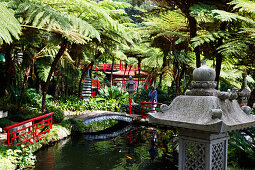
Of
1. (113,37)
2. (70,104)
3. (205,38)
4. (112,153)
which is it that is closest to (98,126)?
(70,104)

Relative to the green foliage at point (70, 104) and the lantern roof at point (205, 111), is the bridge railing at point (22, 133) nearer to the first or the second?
the green foliage at point (70, 104)

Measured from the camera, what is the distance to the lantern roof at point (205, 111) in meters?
2.63

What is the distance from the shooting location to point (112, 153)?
8.57 meters

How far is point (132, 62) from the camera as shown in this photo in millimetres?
20484

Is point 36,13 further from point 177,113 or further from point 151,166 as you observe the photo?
point 151,166

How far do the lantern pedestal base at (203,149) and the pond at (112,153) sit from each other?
169 inches

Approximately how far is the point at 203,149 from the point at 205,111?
46cm

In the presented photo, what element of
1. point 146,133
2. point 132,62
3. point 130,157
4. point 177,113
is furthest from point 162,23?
point 132,62

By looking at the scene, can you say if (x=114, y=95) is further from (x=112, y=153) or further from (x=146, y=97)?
(x=112, y=153)

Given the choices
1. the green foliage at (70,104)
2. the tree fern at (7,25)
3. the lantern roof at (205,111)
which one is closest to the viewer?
the lantern roof at (205,111)

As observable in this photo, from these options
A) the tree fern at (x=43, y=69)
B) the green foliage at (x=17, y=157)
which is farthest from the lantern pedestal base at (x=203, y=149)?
the tree fern at (x=43, y=69)

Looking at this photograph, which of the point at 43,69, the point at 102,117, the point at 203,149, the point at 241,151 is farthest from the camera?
the point at 43,69

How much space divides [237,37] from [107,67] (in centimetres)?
1927

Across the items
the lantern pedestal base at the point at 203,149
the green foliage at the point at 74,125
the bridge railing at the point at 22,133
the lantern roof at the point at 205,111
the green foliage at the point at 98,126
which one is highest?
the lantern roof at the point at 205,111
